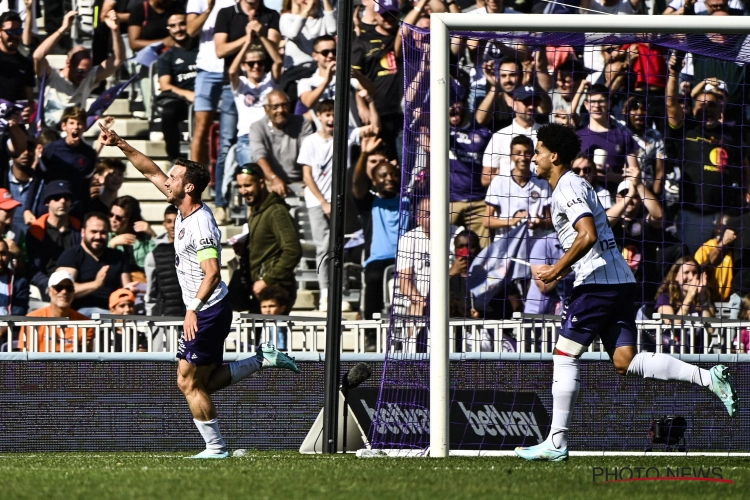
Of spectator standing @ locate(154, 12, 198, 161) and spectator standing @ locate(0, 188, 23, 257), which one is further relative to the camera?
spectator standing @ locate(154, 12, 198, 161)

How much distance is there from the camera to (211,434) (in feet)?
24.4

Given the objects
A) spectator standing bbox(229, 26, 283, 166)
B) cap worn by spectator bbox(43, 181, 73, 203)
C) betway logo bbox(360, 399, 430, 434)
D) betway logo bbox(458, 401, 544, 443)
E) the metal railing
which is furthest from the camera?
spectator standing bbox(229, 26, 283, 166)

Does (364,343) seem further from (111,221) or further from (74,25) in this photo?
(74,25)

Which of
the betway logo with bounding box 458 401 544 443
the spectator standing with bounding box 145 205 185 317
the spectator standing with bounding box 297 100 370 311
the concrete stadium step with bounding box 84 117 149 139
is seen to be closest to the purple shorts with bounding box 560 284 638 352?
the betway logo with bounding box 458 401 544 443

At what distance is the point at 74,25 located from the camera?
49.6 feet

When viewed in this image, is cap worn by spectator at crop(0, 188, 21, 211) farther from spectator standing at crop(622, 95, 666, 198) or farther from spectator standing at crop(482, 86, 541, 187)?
spectator standing at crop(622, 95, 666, 198)

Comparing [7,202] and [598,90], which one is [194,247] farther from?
Answer: [7,202]

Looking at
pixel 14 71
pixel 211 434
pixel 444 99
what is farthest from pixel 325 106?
pixel 211 434

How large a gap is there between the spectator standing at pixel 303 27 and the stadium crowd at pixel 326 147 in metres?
0.02

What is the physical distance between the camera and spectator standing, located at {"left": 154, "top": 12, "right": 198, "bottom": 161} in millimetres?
14586

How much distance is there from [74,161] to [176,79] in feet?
5.47

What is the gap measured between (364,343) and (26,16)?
702cm

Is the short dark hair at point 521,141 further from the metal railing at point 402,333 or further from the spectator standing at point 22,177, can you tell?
the spectator standing at point 22,177

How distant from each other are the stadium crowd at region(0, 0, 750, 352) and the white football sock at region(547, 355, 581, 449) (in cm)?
441
